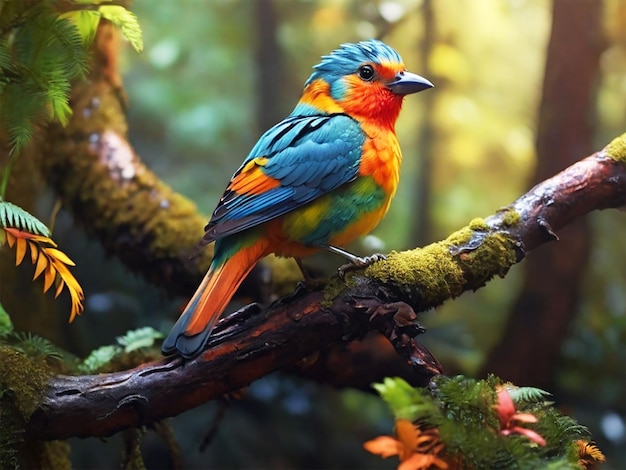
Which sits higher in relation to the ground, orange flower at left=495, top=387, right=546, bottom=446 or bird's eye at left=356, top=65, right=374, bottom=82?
bird's eye at left=356, top=65, right=374, bottom=82

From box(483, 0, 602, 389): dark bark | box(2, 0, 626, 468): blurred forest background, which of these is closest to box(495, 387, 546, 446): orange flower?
box(2, 0, 626, 468): blurred forest background

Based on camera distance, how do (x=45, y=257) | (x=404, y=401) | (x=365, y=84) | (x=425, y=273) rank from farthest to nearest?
(x=365, y=84)
(x=425, y=273)
(x=45, y=257)
(x=404, y=401)

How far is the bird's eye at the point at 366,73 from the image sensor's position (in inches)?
80.7

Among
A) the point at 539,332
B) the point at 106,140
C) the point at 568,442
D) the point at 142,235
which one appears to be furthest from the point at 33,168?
the point at 539,332

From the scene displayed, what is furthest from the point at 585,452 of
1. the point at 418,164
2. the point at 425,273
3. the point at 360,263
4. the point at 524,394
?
the point at 418,164

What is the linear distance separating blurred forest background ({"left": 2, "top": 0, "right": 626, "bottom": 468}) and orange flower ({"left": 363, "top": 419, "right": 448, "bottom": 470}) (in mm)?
1643

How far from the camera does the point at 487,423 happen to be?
128 centimetres

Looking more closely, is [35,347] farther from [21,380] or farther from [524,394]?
[524,394]

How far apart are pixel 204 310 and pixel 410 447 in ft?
2.27

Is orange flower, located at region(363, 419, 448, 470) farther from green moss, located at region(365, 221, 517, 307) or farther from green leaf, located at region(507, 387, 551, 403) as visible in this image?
green moss, located at region(365, 221, 517, 307)

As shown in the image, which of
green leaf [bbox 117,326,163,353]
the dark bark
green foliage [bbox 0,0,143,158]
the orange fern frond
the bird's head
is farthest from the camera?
the dark bark

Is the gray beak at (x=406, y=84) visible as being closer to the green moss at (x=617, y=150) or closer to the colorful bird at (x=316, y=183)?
the colorful bird at (x=316, y=183)

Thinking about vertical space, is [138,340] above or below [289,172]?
below

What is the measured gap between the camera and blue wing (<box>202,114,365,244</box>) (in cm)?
182
